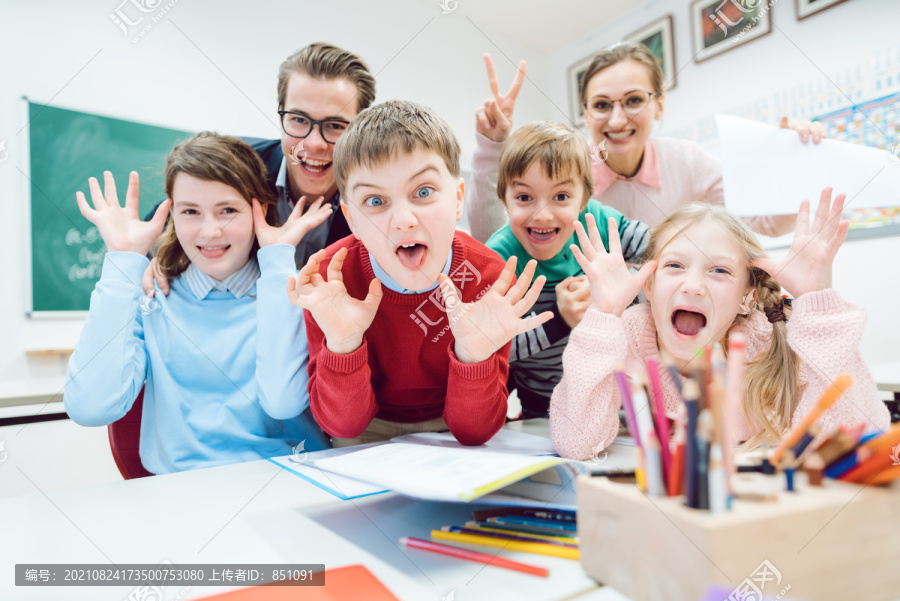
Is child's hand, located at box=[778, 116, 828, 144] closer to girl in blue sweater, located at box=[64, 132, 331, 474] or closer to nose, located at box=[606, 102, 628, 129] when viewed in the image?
nose, located at box=[606, 102, 628, 129]

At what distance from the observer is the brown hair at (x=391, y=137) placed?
35.8 inches

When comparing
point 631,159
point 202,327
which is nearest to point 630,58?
point 631,159

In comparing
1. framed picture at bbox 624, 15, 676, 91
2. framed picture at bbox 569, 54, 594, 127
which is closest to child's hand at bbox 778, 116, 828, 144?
framed picture at bbox 624, 15, 676, 91

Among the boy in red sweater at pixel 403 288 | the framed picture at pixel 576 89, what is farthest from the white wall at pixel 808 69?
the boy in red sweater at pixel 403 288

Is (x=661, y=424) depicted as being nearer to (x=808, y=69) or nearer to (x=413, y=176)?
(x=413, y=176)

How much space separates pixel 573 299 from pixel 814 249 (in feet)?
1.58

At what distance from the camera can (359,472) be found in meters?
0.67

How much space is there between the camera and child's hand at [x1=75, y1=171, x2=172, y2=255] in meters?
1.15

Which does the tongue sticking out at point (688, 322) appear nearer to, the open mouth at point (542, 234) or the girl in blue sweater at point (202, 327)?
the open mouth at point (542, 234)

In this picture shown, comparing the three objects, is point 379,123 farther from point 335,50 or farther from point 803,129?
point 803,129

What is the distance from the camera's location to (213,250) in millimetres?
1190

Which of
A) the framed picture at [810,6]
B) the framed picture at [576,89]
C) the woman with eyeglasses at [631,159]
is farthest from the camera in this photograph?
the framed picture at [576,89]

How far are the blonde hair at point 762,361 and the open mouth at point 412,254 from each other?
48 cm

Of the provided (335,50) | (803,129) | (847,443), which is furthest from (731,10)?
(847,443)
